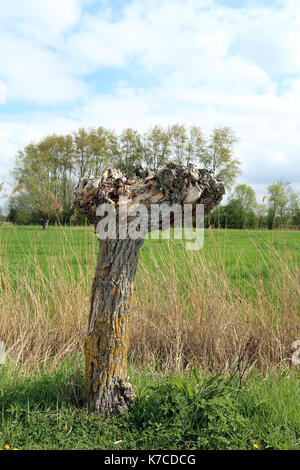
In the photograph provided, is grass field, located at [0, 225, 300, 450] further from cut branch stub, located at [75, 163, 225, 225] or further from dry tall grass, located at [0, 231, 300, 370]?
cut branch stub, located at [75, 163, 225, 225]

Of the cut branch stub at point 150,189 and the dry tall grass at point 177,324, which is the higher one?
the cut branch stub at point 150,189

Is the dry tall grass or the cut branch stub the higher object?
the cut branch stub

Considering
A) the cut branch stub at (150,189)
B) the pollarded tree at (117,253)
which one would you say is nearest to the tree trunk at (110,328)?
the pollarded tree at (117,253)

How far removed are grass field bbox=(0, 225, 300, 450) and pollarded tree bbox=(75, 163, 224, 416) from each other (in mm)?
209

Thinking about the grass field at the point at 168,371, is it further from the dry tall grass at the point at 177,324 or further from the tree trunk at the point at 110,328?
the tree trunk at the point at 110,328

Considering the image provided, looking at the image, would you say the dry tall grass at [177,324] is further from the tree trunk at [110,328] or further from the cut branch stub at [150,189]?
the cut branch stub at [150,189]

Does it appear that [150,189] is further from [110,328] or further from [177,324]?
[177,324]

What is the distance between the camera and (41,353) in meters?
Result: 3.79

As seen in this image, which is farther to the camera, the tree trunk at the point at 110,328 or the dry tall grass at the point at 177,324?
the dry tall grass at the point at 177,324

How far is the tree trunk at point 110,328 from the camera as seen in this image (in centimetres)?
234

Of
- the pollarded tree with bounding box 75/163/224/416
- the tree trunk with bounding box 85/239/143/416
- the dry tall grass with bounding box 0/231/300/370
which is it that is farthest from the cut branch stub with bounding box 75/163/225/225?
the dry tall grass with bounding box 0/231/300/370

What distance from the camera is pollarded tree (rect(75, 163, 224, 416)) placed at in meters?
2.33

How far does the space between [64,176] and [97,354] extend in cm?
2499
